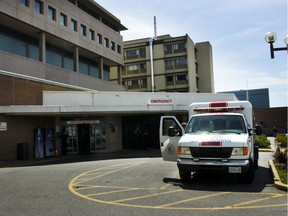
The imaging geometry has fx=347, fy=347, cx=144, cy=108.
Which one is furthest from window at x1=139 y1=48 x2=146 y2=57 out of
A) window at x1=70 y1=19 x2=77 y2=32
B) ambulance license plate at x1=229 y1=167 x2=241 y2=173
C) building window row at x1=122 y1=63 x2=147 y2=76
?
ambulance license plate at x1=229 y1=167 x2=241 y2=173

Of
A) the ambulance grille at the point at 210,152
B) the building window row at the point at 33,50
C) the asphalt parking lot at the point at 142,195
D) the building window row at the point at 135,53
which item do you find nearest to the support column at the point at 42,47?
the building window row at the point at 33,50

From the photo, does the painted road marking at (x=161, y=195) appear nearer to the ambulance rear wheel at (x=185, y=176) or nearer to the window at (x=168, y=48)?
the ambulance rear wheel at (x=185, y=176)

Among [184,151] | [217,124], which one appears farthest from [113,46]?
[184,151]

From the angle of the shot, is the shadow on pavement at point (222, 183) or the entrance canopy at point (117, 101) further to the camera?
the entrance canopy at point (117, 101)

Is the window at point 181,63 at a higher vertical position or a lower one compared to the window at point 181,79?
higher

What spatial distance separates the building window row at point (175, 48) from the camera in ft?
217

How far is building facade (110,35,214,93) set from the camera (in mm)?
66375

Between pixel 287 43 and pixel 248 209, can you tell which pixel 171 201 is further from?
pixel 287 43

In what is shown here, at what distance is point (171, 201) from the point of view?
823 centimetres

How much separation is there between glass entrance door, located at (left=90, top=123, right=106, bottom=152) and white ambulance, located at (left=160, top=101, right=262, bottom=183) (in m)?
17.4

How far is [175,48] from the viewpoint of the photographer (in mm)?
67312

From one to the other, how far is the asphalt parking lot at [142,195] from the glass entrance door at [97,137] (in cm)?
1606

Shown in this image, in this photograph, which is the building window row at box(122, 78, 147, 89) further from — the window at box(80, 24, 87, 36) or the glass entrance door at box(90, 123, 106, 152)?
the glass entrance door at box(90, 123, 106, 152)

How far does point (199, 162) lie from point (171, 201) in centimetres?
205
